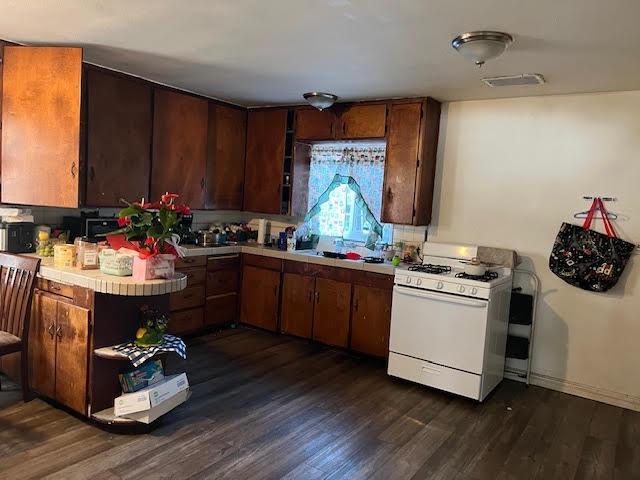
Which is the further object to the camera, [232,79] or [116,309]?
[232,79]

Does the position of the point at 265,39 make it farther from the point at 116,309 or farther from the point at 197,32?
the point at 116,309

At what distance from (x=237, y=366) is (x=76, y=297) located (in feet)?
4.95

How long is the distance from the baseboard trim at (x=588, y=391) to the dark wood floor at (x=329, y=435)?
80mm

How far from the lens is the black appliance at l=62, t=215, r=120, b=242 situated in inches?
150

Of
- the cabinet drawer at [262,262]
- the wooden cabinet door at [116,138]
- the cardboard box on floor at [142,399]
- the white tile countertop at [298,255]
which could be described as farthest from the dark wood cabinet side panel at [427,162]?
the cardboard box on floor at [142,399]

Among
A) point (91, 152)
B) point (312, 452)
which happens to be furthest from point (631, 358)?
point (91, 152)

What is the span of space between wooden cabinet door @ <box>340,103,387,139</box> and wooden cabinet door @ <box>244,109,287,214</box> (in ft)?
2.41

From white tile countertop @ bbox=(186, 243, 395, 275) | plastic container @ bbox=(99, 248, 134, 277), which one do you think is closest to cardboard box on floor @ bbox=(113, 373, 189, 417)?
plastic container @ bbox=(99, 248, 134, 277)

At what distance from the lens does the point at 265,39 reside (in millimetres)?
2900

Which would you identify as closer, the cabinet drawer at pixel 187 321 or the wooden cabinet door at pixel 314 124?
the cabinet drawer at pixel 187 321

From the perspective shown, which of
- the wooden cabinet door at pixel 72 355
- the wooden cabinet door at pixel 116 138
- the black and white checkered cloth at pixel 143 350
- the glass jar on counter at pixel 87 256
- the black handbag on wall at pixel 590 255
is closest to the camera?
the black and white checkered cloth at pixel 143 350

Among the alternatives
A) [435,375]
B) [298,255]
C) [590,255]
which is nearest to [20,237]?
[298,255]

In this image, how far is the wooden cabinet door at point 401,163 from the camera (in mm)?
4195

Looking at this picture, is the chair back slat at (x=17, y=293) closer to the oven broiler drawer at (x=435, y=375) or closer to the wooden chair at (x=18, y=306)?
the wooden chair at (x=18, y=306)
